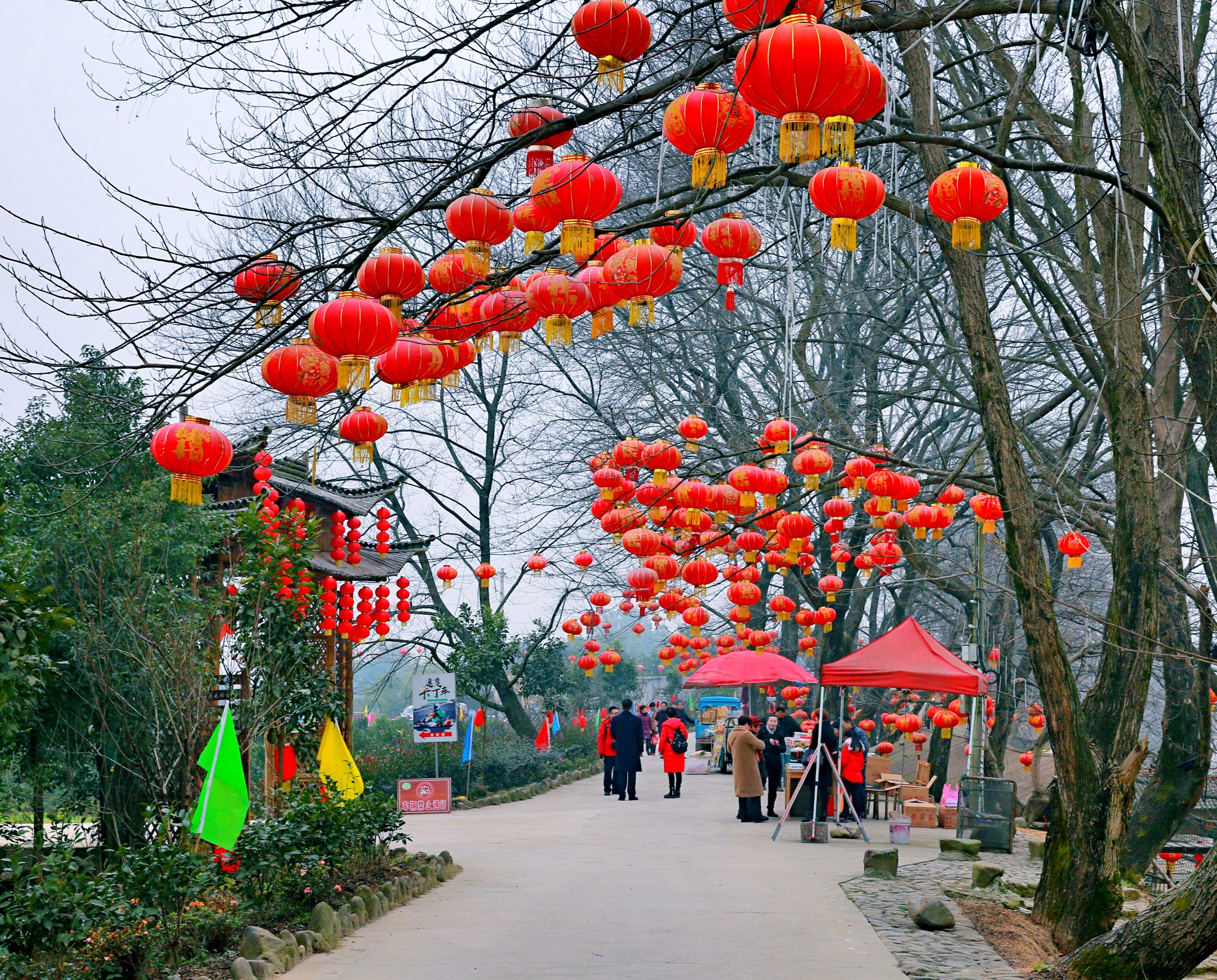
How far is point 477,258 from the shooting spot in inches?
295

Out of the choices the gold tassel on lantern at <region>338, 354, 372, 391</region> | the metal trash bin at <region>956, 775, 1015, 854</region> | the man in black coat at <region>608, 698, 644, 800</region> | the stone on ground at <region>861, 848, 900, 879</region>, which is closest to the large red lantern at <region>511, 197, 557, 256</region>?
the gold tassel on lantern at <region>338, 354, 372, 391</region>

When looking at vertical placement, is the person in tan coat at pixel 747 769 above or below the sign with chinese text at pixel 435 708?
below

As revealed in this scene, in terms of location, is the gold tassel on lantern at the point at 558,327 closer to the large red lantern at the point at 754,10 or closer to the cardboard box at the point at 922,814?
the large red lantern at the point at 754,10

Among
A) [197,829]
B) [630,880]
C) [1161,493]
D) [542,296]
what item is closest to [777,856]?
[630,880]

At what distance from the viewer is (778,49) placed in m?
5.51

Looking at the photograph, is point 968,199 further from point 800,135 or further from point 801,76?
point 801,76

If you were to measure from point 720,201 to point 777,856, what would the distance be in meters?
9.12

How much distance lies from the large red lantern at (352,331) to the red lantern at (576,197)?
122 cm

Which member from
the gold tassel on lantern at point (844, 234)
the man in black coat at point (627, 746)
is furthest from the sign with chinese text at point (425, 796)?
the gold tassel on lantern at point (844, 234)

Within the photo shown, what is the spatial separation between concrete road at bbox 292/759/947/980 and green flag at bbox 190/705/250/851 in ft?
3.75

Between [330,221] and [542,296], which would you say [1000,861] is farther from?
[330,221]

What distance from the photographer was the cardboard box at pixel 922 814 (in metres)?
19.0

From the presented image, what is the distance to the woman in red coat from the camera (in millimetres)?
24516

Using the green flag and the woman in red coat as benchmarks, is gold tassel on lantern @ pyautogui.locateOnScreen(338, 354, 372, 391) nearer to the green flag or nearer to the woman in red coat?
the green flag
